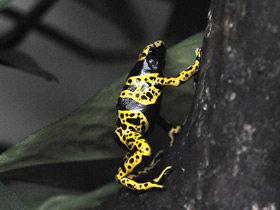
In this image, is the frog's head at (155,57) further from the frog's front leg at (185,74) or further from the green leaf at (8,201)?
the green leaf at (8,201)

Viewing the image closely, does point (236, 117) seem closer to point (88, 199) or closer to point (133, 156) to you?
point (133, 156)

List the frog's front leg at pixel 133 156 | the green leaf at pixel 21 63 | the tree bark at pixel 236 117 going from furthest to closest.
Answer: the green leaf at pixel 21 63 → the frog's front leg at pixel 133 156 → the tree bark at pixel 236 117

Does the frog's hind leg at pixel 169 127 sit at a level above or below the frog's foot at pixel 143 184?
above

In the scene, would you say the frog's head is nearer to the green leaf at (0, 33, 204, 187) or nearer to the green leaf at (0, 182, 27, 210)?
the green leaf at (0, 33, 204, 187)

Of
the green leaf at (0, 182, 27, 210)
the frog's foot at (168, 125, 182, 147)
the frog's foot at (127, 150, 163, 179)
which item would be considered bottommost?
the green leaf at (0, 182, 27, 210)

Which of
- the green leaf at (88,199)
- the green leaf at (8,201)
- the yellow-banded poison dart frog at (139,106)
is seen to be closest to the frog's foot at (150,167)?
the yellow-banded poison dart frog at (139,106)

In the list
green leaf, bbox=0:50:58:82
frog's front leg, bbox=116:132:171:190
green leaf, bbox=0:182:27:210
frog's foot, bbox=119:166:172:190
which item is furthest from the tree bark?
green leaf, bbox=0:50:58:82
